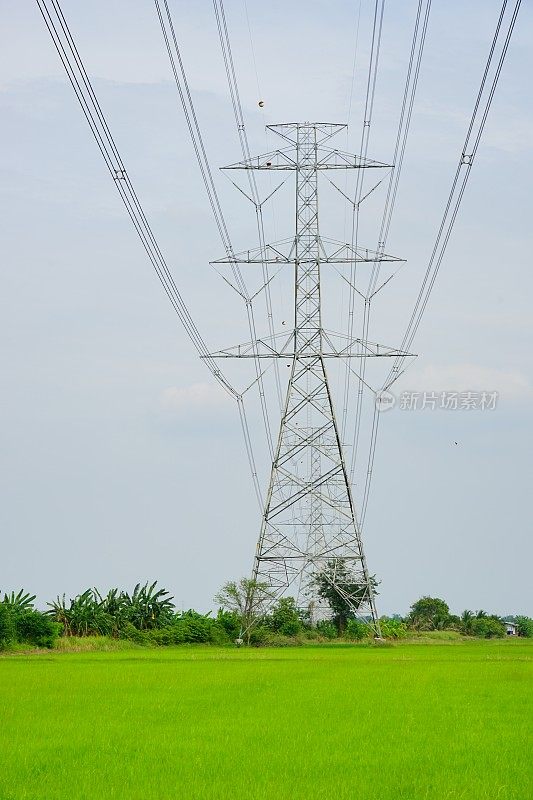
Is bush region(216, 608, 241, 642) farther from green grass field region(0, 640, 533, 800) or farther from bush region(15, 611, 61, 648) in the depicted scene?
green grass field region(0, 640, 533, 800)

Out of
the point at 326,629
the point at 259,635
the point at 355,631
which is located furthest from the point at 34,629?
the point at 355,631

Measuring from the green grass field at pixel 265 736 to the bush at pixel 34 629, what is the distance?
2212cm

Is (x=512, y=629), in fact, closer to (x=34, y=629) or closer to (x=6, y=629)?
(x=34, y=629)

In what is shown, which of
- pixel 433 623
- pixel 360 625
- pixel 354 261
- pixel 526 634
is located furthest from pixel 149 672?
pixel 526 634

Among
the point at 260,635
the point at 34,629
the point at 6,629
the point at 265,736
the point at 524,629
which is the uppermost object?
the point at 524,629

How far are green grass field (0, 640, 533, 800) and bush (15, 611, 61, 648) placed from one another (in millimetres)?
22116

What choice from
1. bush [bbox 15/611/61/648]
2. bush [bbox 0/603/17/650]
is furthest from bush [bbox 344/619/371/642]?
bush [bbox 0/603/17/650]

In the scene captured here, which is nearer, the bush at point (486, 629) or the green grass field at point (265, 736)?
the green grass field at point (265, 736)

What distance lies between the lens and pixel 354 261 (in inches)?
1823

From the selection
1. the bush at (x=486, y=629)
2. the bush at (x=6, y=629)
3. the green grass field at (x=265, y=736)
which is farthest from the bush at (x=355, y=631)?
the green grass field at (x=265, y=736)

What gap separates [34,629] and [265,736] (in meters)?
40.3

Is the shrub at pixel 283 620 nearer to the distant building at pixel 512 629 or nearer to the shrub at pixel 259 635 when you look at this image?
the shrub at pixel 259 635

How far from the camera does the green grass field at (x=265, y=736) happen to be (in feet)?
48.1

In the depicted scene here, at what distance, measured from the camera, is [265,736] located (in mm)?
19375
